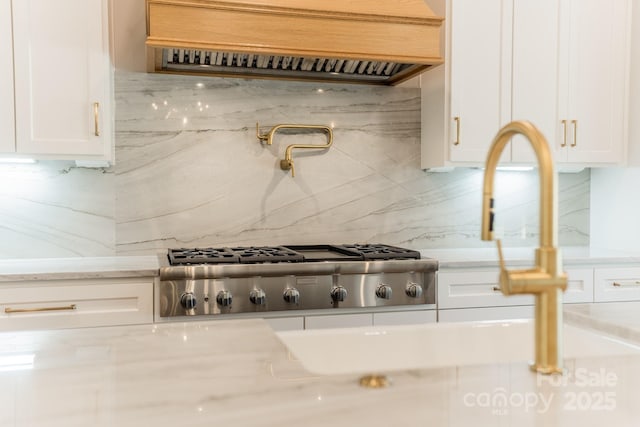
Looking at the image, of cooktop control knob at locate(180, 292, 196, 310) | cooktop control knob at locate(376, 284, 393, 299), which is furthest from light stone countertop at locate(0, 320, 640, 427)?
cooktop control knob at locate(376, 284, 393, 299)

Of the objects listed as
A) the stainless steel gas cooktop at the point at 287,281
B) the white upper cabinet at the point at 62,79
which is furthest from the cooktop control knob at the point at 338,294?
the white upper cabinet at the point at 62,79

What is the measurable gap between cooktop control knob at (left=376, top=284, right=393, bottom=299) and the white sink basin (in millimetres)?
1334

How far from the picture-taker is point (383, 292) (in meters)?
2.73

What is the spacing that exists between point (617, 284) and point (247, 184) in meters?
1.93

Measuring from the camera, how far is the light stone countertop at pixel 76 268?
8.04 ft

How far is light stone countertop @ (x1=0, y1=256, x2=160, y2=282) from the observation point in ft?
8.04

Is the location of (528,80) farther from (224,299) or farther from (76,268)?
(76,268)

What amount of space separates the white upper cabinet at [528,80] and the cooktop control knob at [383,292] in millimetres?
823

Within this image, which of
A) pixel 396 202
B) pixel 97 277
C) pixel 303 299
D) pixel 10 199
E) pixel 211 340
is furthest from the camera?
pixel 396 202

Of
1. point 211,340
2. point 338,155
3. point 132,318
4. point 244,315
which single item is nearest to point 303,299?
point 244,315

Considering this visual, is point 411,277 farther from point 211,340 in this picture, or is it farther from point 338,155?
point 211,340

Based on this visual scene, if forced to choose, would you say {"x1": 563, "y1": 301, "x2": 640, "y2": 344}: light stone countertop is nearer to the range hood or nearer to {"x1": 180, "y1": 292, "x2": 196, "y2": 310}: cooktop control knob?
{"x1": 180, "y1": 292, "x2": 196, "y2": 310}: cooktop control knob

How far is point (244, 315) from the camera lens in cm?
263

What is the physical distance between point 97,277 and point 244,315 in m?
0.61
